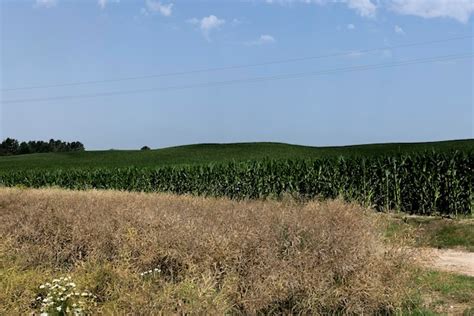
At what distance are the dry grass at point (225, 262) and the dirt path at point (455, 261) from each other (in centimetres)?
273

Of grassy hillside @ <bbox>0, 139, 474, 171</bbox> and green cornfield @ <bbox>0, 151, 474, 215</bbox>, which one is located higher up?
grassy hillside @ <bbox>0, 139, 474, 171</bbox>

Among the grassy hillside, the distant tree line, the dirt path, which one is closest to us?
the dirt path

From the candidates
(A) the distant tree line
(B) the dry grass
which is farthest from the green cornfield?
(A) the distant tree line

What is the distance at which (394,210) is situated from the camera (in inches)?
640

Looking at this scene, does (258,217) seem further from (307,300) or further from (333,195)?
(333,195)

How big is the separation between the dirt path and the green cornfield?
2551 mm

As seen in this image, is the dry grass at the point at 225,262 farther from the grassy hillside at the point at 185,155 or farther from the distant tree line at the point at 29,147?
the distant tree line at the point at 29,147

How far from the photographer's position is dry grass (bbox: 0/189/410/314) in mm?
4992

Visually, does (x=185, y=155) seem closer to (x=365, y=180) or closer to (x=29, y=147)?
(x=365, y=180)

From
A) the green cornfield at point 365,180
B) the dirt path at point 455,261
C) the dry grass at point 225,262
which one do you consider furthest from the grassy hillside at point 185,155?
the dry grass at point 225,262

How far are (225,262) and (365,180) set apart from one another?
1252 centimetres

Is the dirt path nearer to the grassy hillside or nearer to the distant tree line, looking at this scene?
the grassy hillside

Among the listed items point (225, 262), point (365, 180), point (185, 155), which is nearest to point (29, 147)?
point (185, 155)

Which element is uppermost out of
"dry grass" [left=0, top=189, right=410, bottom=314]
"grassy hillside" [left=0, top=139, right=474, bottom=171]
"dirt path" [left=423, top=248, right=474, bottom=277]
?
"grassy hillside" [left=0, top=139, right=474, bottom=171]
